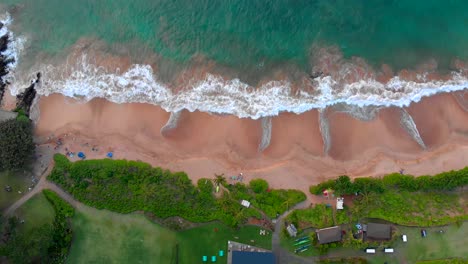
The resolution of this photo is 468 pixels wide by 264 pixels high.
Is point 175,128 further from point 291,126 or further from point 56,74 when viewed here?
point 56,74

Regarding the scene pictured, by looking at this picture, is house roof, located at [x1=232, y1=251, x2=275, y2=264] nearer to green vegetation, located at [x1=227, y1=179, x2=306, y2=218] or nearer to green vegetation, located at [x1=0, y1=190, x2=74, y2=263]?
green vegetation, located at [x1=227, y1=179, x2=306, y2=218]

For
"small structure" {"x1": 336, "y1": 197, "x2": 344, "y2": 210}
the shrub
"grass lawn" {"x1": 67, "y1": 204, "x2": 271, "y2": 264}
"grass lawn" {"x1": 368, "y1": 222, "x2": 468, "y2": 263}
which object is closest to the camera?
"grass lawn" {"x1": 67, "y1": 204, "x2": 271, "y2": 264}

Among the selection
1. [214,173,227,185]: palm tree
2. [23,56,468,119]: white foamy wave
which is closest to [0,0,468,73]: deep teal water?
[23,56,468,119]: white foamy wave

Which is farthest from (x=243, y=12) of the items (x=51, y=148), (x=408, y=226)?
(x=408, y=226)

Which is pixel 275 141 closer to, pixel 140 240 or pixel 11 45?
pixel 140 240

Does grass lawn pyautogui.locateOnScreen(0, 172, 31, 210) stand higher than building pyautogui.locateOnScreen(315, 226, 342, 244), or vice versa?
grass lawn pyautogui.locateOnScreen(0, 172, 31, 210)

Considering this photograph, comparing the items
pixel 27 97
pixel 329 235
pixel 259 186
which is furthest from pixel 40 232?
pixel 329 235

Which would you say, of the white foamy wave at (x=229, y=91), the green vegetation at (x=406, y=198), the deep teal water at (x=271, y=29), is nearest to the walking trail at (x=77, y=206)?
the green vegetation at (x=406, y=198)
